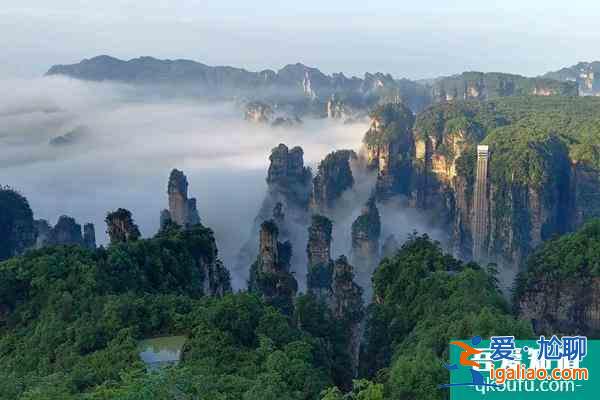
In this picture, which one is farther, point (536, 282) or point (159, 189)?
point (159, 189)

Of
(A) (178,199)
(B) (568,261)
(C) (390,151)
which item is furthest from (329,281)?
(C) (390,151)

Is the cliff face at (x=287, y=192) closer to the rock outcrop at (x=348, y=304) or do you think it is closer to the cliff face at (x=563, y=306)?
the rock outcrop at (x=348, y=304)

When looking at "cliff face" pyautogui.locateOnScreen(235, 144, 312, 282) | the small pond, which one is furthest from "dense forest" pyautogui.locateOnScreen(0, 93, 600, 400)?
"cliff face" pyautogui.locateOnScreen(235, 144, 312, 282)

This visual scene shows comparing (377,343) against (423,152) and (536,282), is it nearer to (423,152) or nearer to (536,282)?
(536,282)

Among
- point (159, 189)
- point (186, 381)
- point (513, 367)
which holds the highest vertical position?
point (513, 367)

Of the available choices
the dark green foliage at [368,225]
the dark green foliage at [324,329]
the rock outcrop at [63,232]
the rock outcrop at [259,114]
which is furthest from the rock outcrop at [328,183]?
the rock outcrop at [259,114]

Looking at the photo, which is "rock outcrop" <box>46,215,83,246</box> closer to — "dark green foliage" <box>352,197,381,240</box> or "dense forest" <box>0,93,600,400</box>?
"dense forest" <box>0,93,600,400</box>

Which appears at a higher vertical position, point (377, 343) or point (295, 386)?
point (295, 386)

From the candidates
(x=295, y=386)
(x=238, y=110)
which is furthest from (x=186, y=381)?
(x=238, y=110)
